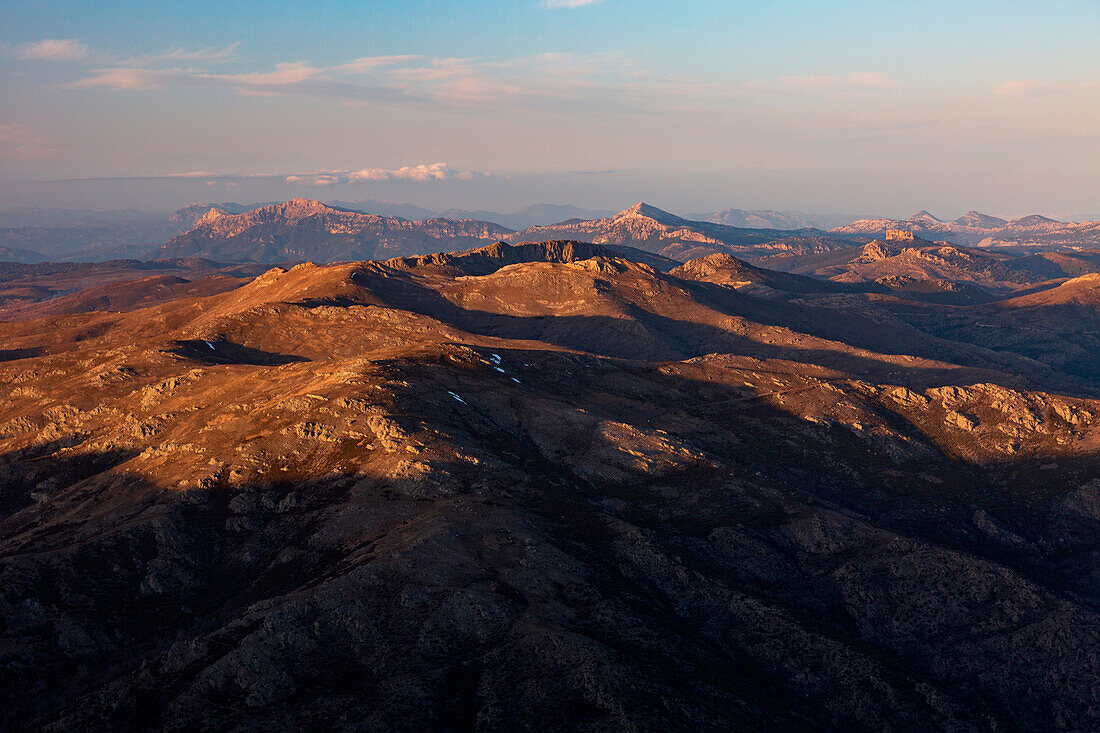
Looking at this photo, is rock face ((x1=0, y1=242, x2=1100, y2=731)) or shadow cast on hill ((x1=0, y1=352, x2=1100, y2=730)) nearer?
shadow cast on hill ((x1=0, y1=352, x2=1100, y2=730))

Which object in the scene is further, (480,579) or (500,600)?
(480,579)

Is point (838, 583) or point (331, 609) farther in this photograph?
point (838, 583)

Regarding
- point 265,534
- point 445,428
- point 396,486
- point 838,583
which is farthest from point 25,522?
point 838,583

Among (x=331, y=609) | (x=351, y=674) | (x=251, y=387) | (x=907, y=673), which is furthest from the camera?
(x=251, y=387)

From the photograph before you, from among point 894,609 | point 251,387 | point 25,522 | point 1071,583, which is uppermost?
point 251,387

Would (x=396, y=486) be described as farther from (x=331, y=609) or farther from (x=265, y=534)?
(x=331, y=609)

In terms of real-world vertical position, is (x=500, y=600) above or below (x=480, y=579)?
below

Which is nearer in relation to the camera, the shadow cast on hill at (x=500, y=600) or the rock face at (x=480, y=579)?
the shadow cast on hill at (x=500, y=600)

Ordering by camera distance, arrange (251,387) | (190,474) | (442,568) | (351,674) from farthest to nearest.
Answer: (251,387) → (190,474) → (442,568) → (351,674)

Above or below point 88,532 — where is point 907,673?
below
